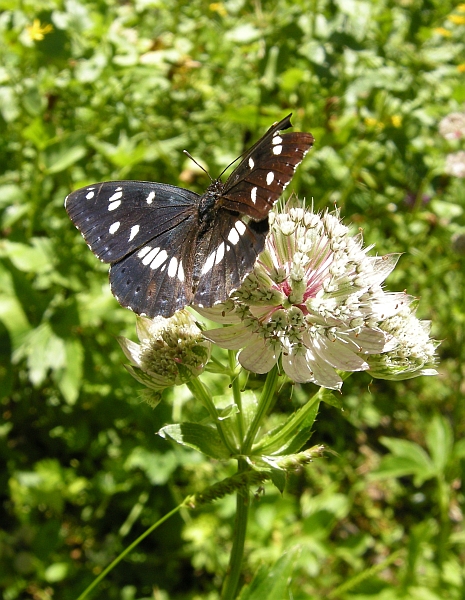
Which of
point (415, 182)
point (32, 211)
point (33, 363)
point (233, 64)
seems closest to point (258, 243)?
point (33, 363)

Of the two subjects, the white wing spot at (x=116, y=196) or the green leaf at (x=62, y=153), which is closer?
the white wing spot at (x=116, y=196)

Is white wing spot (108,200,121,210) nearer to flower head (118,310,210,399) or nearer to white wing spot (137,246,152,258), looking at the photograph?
white wing spot (137,246,152,258)

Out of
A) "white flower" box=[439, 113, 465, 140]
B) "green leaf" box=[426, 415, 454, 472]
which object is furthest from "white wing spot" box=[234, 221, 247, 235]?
"white flower" box=[439, 113, 465, 140]

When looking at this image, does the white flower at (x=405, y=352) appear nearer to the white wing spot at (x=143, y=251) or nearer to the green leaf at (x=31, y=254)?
the white wing spot at (x=143, y=251)

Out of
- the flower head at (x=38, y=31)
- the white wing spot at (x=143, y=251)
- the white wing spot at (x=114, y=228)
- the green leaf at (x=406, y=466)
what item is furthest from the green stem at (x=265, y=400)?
the flower head at (x=38, y=31)

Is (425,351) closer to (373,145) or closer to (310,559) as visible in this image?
Answer: (310,559)

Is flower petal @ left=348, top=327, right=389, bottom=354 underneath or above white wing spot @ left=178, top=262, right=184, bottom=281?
underneath
